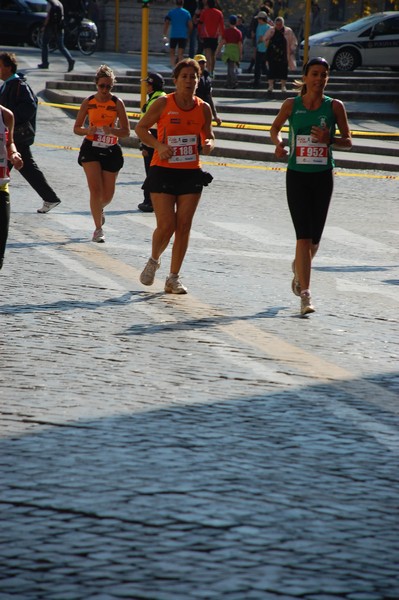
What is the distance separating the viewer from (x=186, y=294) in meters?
10.0

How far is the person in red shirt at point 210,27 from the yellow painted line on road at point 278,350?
18976 millimetres

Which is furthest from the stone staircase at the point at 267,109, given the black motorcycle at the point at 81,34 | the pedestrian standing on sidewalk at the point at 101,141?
the pedestrian standing on sidewalk at the point at 101,141

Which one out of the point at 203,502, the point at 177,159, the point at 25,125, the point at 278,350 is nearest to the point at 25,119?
the point at 25,125

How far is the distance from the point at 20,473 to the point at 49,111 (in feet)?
70.9

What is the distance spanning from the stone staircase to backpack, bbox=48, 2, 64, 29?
1.55 metres

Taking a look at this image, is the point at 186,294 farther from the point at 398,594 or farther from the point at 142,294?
the point at 398,594

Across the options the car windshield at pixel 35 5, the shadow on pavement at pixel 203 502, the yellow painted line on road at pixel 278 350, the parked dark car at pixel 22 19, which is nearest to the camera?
the shadow on pavement at pixel 203 502

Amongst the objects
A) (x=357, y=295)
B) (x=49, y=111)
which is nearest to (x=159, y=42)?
(x=49, y=111)

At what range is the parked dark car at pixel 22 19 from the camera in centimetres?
4091

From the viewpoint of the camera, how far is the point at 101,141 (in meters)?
12.6

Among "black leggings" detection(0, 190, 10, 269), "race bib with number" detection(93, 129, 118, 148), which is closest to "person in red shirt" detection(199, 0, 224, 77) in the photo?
"race bib with number" detection(93, 129, 118, 148)

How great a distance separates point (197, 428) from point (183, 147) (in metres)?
4.28

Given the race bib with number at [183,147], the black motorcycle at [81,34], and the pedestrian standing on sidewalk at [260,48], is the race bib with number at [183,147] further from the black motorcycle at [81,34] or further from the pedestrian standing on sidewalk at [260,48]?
the black motorcycle at [81,34]

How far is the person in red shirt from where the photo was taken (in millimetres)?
29266
